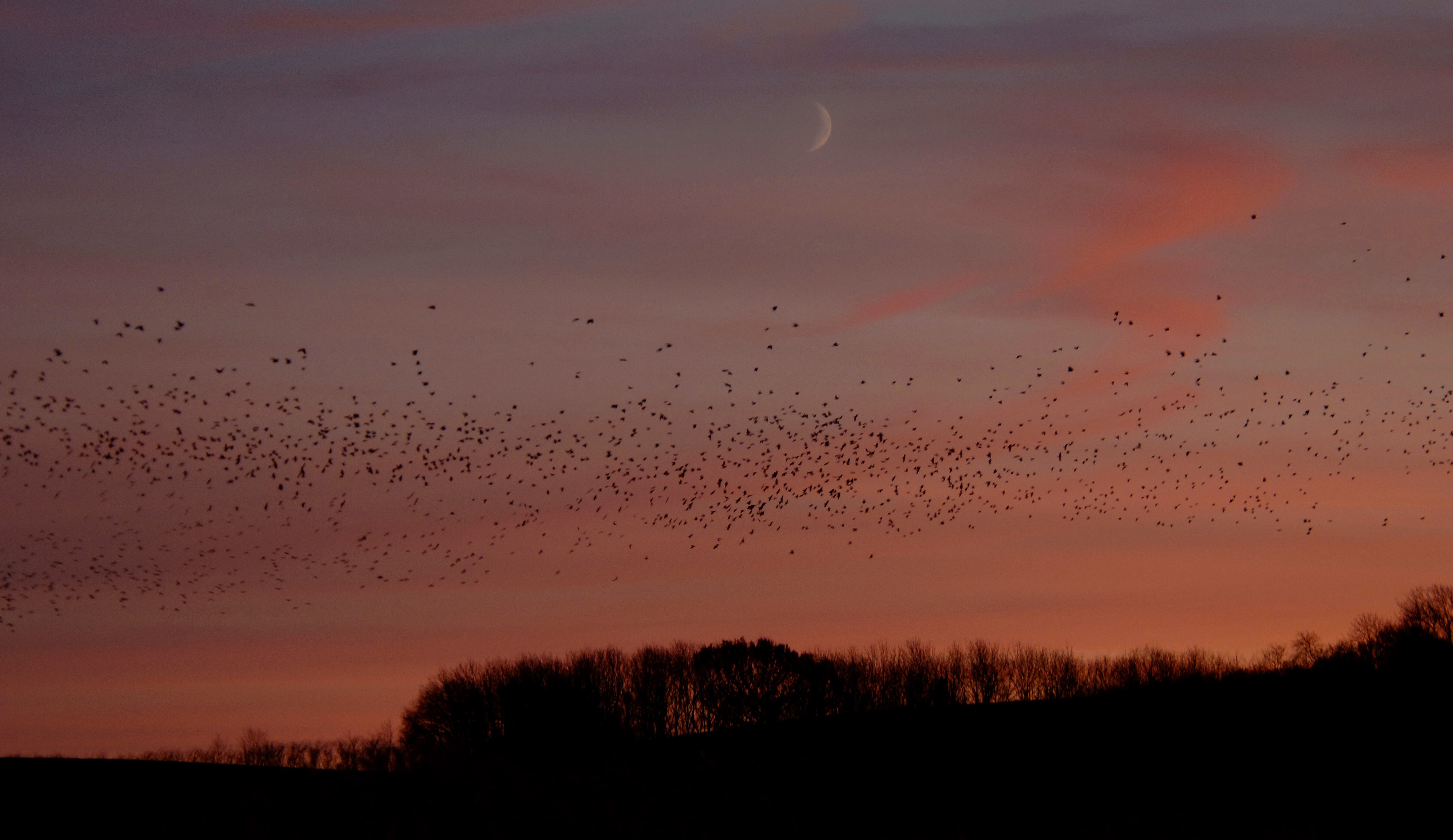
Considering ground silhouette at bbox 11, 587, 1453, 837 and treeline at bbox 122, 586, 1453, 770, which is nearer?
ground silhouette at bbox 11, 587, 1453, 837

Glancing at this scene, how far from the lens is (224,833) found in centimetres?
2334

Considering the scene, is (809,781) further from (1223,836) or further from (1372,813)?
(1372,813)

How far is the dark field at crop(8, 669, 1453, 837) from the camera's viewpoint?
932 inches

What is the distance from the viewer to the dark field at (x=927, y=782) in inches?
932

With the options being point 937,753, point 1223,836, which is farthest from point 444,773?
point 937,753

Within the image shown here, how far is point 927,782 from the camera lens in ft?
122

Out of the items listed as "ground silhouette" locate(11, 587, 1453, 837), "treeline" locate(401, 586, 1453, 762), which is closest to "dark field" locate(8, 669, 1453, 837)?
"ground silhouette" locate(11, 587, 1453, 837)

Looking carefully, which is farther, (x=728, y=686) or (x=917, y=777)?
(x=728, y=686)

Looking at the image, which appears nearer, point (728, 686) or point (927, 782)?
point (927, 782)

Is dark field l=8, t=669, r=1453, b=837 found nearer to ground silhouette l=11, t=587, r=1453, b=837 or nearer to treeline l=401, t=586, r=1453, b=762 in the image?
ground silhouette l=11, t=587, r=1453, b=837

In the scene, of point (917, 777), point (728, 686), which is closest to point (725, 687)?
point (728, 686)

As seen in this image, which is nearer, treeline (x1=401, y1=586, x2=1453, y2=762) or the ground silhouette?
the ground silhouette

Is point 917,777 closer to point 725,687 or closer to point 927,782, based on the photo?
point 927,782

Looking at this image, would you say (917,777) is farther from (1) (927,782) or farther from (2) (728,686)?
(2) (728,686)
